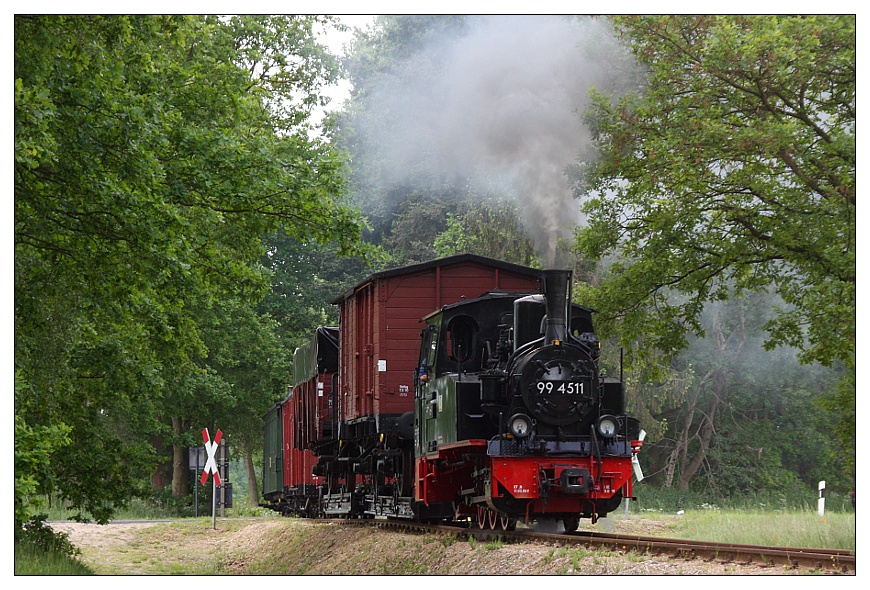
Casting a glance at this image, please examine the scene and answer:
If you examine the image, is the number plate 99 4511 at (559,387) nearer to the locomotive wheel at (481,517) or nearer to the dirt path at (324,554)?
the dirt path at (324,554)

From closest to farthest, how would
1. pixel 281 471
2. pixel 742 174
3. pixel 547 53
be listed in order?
pixel 742 174
pixel 547 53
pixel 281 471

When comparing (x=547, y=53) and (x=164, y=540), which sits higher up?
(x=547, y=53)

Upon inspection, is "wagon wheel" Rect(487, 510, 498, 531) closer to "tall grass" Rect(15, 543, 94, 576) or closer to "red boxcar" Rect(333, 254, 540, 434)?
"red boxcar" Rect(333, 254, 540, 434)

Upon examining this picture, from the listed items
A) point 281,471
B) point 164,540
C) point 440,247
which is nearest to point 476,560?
point 164,540

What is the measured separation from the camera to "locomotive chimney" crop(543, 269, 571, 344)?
13.9m

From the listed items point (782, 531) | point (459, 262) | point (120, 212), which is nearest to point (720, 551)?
point (782, 531)

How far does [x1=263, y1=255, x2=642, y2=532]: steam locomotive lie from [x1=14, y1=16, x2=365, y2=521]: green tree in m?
1.78

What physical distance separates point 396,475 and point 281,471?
15569 mm

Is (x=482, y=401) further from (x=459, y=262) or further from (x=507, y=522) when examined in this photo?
(x=459, y=262)

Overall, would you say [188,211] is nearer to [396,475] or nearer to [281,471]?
[396,475]

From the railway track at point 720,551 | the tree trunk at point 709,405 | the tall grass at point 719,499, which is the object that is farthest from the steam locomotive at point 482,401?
the tree trunk at point 709,405

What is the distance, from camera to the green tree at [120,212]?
40.2 feet

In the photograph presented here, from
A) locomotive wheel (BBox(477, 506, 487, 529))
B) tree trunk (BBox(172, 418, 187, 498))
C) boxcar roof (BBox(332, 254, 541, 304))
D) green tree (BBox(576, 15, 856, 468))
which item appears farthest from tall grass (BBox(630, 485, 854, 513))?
locomotive wheel (BBox(477, 506, 487, 529))

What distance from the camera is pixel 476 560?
41.9 ft
